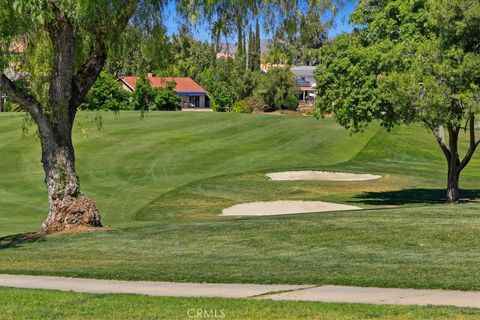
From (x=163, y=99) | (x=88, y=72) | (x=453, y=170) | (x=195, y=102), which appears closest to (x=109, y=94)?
(x=163, y=99)

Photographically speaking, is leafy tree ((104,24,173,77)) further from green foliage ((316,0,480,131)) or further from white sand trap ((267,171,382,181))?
white sand trap ((267,171,382,181))

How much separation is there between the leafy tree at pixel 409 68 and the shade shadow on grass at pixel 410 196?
100 inches

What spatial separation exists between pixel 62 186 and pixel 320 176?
75.5 ft

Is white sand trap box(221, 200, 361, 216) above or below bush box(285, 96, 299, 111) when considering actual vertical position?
below

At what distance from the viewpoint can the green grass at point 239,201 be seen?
14.2 meters

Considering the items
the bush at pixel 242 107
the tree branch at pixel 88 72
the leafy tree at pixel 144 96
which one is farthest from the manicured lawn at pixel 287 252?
the bush at pixel 242 107

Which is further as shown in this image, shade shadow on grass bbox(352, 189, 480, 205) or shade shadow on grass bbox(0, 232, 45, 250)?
shade shadow on grass bbox(352, 189, 480, 205)

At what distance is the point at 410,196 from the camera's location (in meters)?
36.5

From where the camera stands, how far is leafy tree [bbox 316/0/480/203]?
2736cm

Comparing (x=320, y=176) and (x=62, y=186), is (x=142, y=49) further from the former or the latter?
(x=320, y=176)

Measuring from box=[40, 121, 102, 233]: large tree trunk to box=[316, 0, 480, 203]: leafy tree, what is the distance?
40.4 feet

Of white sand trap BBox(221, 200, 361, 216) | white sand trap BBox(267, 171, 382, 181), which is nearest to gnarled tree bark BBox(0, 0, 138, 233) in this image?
white sand trap BBox(221, 200, 361, 216)

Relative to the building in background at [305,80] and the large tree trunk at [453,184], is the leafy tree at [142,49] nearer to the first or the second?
the large tree trunk at [453,184]

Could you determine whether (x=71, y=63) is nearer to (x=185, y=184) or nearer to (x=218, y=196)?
(x=218, y=196)
